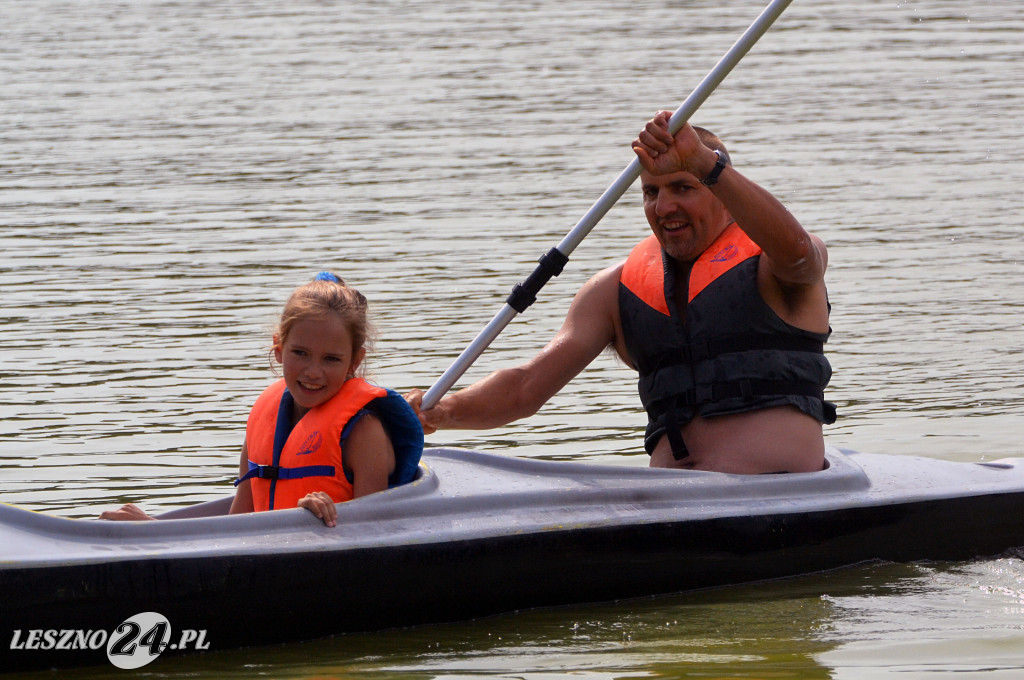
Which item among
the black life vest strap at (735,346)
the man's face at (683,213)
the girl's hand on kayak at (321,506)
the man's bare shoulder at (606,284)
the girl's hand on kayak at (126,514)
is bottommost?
the girl's hand on kayak at (321,506)

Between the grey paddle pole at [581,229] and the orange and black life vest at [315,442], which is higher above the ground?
the grey paddle pole at [581,229]

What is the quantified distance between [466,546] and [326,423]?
0.47 meters

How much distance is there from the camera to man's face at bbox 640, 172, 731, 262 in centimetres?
456

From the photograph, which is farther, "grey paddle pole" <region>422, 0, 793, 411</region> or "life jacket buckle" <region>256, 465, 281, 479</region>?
"grey paddle pole" <region>422, 0, 793, 411</region>

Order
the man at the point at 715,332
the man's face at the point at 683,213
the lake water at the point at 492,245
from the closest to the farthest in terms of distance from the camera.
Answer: the lake water at the point at 492,245, the man at the point at 715,332, the man's face at the point at 683,213

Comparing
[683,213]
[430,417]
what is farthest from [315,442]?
[683,213]

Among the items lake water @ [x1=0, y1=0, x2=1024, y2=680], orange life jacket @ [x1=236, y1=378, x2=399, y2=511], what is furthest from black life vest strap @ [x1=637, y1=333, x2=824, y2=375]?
orange life jacket @ [x1=236, y1=378, x2=399, y2=511]

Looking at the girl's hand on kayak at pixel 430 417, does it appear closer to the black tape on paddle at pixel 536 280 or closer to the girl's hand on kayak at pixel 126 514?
the black tape on paddle at pixel 536 280

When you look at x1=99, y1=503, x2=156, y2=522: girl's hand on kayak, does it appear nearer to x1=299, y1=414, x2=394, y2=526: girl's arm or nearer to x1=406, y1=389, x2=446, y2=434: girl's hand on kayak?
x1=299, y1=414, x2=394, y2=526: girl's arm

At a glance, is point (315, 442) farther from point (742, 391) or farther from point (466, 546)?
point (742, 391)

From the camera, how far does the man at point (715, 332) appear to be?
4453mm

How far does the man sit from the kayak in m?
0.16

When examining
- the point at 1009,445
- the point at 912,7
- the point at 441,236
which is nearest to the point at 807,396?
the point at 1009,445

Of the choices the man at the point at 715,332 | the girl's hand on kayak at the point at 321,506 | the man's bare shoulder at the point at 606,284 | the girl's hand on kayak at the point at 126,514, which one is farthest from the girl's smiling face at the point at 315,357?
the man's bare shoulder at the point at 606,284
